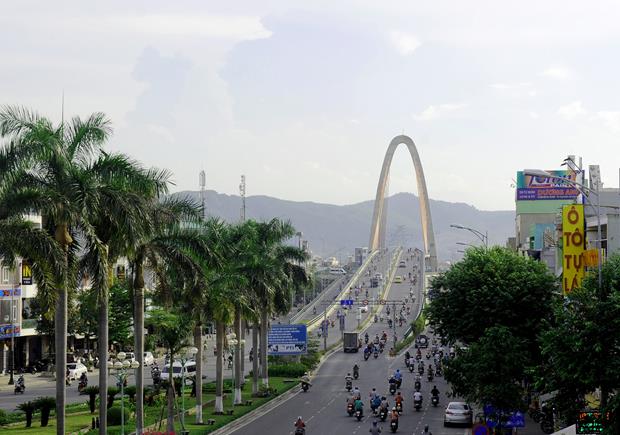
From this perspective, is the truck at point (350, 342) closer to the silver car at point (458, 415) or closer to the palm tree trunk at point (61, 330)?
the silver car at point (458, 415)

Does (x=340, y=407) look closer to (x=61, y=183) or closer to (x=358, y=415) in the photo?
(x=358, y=415)

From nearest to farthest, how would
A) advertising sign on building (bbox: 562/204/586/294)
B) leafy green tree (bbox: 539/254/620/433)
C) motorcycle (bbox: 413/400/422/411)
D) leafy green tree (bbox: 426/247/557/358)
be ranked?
leafy green tree (bbox: 539/254/620/433)
advertising sign on building (bbox: 562/204/586/294)
leafy green tree (bbox: 426/247/557/358)
motorcycle (bbox: 413/400/422/411)

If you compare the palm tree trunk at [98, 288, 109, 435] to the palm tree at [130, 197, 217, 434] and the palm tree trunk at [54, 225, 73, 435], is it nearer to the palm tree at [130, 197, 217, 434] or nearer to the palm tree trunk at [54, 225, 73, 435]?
the palm tree trunk at [54, 225, 73, 435]

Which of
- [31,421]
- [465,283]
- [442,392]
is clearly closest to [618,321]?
[465,283]

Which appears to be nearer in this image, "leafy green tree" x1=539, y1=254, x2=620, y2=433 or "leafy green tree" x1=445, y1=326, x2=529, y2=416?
"leafy green tree" x1=539, y1=254, x2=620, y2=433

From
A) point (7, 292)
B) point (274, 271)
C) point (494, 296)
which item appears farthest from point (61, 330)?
point (7, 292)

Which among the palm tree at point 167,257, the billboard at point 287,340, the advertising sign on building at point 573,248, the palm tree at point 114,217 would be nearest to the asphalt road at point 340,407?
the billboard at point 287,340

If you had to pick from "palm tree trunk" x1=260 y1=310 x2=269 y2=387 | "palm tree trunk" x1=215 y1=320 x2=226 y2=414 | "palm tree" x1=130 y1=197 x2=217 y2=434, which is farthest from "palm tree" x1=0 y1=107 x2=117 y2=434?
"palm tree trunk" x1=260 y1=310 x2=269 y2=387

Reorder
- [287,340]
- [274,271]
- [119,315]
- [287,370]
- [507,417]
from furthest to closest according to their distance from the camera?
[119,315], [287,370], [287,340], [274,271], [507,417]

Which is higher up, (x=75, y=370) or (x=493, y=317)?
(x=493, y=317)
